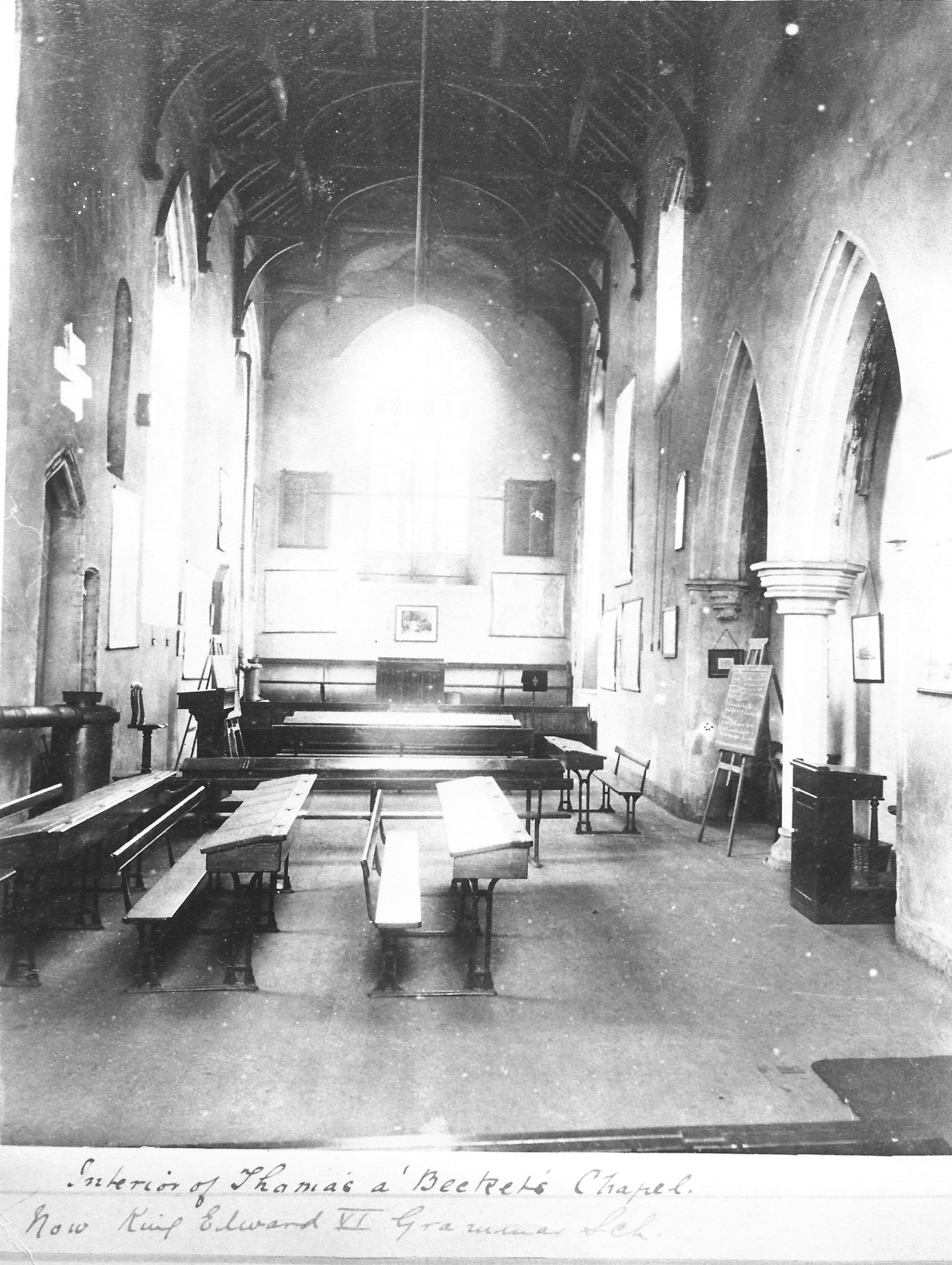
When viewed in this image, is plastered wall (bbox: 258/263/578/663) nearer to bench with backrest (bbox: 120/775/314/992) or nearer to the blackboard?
the blackboard

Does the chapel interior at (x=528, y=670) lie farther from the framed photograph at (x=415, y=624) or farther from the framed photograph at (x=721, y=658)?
the framed photograph at (x=415, y=624)

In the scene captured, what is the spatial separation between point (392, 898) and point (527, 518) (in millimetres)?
11970

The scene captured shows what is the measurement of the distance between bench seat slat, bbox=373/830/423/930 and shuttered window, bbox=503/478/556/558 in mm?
10793

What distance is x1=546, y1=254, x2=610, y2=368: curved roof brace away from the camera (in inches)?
468

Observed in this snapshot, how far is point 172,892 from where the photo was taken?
145 inches

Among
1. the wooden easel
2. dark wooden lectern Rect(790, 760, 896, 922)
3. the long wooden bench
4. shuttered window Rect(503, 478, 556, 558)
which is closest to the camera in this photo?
the long wooden bench

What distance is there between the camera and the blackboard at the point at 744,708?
20.8 ft

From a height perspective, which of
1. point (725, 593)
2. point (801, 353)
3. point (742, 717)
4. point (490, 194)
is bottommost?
point (742, 717)

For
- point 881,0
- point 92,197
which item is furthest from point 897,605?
point 92,197

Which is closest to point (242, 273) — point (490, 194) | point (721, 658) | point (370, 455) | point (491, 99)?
point (370, 455)

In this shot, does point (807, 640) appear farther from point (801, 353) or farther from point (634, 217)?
point (634, 217)

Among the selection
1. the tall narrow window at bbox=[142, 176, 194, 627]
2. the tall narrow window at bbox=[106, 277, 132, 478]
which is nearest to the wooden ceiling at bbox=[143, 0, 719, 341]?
the tall narrow window at bbox=[142, 176, 194, 627]

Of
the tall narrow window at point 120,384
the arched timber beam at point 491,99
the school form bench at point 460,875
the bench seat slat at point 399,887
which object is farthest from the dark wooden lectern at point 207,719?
the arched timber beam at point 491,99

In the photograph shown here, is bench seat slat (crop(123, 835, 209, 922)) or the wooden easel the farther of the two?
the wooden easel
